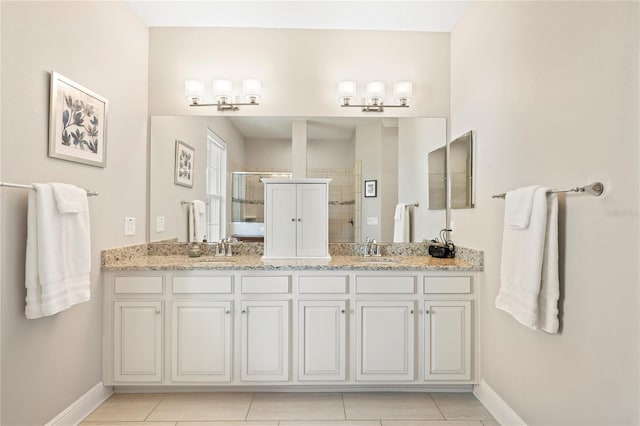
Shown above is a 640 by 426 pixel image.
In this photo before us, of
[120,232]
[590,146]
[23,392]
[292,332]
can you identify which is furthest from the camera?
[120,232]

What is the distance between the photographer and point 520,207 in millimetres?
1671

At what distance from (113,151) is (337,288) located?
1.75m

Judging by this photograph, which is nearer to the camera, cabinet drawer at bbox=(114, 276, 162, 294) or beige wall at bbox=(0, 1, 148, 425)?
beige wall at bbox=(0, 1, 148, 425)

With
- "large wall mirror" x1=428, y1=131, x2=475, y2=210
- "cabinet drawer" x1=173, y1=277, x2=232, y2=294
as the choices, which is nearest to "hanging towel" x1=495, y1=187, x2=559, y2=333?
"large wall mirror" x1=428, y1=131, x2=475, y2=210

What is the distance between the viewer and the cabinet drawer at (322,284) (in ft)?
7.56

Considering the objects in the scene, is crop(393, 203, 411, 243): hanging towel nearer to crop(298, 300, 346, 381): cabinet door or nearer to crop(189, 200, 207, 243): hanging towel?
crop(298, 300, 346, 381): cabinet door

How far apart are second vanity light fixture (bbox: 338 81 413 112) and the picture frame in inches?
24.0

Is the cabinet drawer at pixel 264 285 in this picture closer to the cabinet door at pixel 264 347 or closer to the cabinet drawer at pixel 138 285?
the cabinet door at pixel 264 347

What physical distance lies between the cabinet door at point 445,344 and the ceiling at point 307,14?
2.10 m

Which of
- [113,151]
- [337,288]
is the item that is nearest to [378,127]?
[337,288]

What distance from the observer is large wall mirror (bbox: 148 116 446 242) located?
284 centimetres

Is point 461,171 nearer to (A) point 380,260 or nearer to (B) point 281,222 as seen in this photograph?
(A) point 380,260

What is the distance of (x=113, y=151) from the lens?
94.0 inches

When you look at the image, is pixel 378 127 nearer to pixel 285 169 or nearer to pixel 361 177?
pixel 361 177
